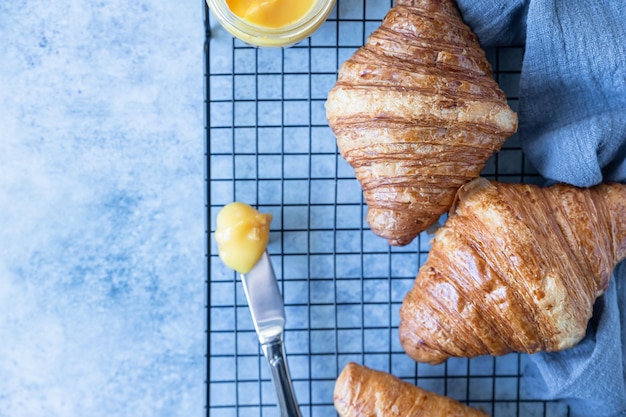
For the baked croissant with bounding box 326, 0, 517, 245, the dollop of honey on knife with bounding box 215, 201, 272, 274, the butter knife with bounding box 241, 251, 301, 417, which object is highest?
the baked croissant with bounding box 326, 0, 517, 245

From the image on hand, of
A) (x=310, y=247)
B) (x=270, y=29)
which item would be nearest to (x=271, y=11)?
(x=270, y=29)

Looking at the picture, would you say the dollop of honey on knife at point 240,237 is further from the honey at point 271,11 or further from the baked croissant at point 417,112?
the honey at point 271,11

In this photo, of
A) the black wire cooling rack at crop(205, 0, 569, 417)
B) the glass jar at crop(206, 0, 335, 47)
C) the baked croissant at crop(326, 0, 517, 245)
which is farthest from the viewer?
the black wire cooling rack at crop(205, 0, 569, 417)

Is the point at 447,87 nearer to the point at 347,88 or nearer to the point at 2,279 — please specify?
the point at 347,88

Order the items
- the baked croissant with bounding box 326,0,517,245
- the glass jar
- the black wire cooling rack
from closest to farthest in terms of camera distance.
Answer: the baked croissant with bounding box 326,0,517,245, the glass jar, the black wire cooling rack

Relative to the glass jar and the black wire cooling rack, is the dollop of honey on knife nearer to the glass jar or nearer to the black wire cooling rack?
the black wire cooling rack

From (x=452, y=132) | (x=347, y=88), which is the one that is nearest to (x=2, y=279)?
(x=347, y=88)

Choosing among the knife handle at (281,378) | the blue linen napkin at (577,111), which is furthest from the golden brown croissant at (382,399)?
the blue linen napkin at (577,111)

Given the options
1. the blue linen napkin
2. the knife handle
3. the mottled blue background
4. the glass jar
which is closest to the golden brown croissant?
the knife handle
